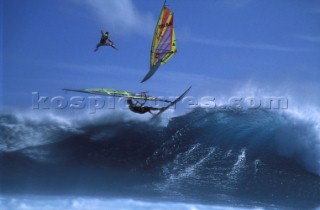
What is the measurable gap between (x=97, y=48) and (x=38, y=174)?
9078 mm

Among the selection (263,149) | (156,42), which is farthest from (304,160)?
(156,42)

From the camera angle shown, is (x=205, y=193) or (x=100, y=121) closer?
(x=205, y=193)

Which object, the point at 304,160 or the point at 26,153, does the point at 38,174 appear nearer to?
the point at 26,153

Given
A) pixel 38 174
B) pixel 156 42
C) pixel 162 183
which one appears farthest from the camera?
pixel 38 174

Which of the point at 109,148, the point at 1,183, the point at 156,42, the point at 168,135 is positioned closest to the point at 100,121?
the point at 109,148

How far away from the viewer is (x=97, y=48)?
1552cm

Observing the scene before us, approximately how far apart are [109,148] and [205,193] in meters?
6.98

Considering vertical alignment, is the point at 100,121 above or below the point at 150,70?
below

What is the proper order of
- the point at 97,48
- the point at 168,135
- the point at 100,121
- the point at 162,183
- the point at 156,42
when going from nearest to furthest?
the point at 97,48 → the point at 156,42 → the point at 162,183 → the point at 168,135 → the point at 100,121

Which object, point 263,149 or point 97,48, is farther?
point 263,149

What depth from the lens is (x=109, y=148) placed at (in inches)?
888

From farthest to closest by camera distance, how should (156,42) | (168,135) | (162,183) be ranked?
(168,135) < (162,183) < (156,42)

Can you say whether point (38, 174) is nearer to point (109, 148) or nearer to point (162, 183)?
point (109, 148)

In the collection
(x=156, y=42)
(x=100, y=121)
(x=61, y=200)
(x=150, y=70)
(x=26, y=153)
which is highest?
(x=156, y=42)
